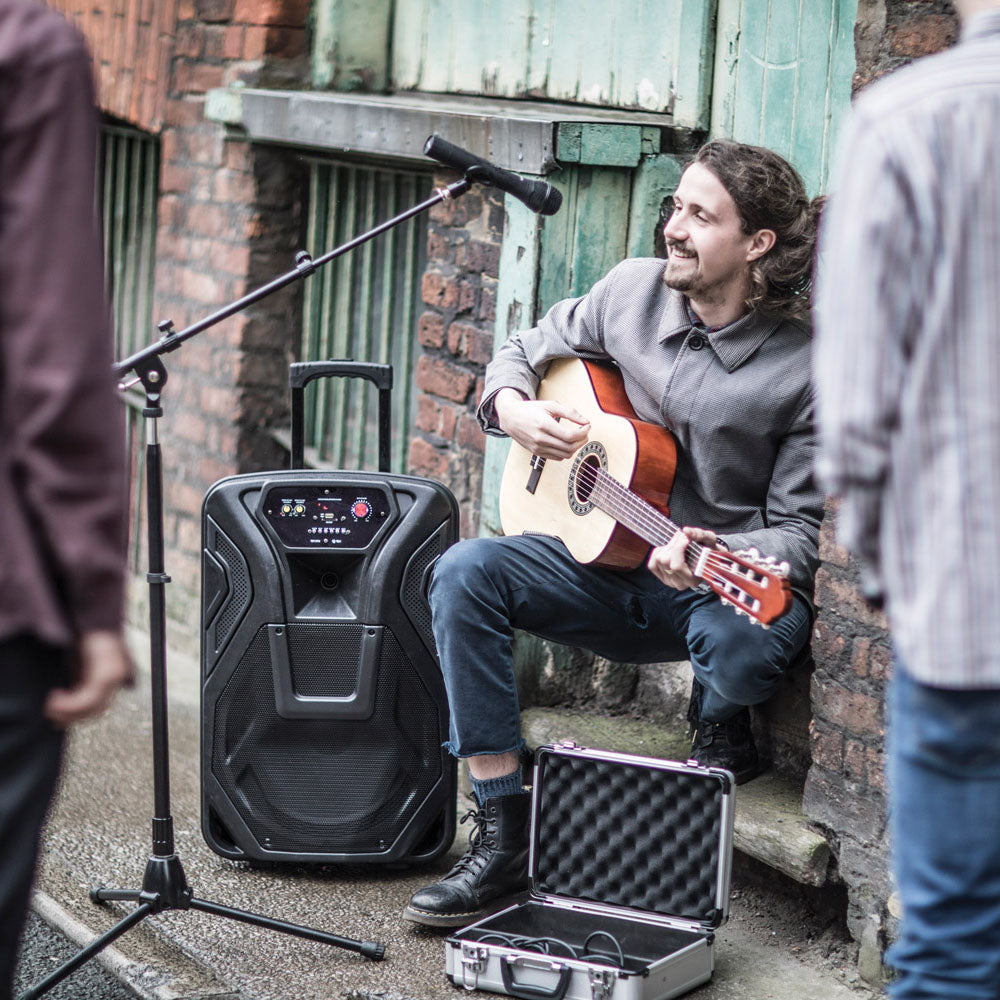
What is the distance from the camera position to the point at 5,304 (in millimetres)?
1482

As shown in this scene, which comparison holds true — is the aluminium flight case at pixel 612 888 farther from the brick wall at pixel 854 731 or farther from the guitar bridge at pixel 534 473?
the guitar bridge at pixel 534 473

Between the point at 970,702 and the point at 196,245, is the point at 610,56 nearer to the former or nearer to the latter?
the point at 196,245

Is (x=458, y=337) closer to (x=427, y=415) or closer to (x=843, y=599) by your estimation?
A: (x=427, y=415)

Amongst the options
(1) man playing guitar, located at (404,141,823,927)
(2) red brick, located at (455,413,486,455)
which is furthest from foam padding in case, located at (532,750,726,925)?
(2) red brick, located at (455,413,486,455)

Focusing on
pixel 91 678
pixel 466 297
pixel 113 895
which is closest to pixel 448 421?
pixel 466 297

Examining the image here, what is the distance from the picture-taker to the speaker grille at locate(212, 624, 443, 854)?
328cm

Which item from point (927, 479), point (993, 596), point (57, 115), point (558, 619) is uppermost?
point (57, 115)

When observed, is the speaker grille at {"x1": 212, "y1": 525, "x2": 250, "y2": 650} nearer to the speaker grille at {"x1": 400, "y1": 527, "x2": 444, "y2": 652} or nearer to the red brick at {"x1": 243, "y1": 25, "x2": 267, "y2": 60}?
the speaker grille at {"x1": 400, "y1": 527, "x2": 444, "y2": 652}

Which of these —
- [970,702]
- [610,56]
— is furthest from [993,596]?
[610,56]

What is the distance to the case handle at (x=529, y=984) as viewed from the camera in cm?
268

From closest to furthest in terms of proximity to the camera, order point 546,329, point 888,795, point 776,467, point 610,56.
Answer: point 888,795 → point 776,467 → point 546,329 → point 610,56

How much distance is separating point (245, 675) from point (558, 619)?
27.6 inches

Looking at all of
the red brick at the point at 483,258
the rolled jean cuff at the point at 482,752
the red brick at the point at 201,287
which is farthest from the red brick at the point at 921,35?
the red brick at the point at 201,287

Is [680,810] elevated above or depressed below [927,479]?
below
